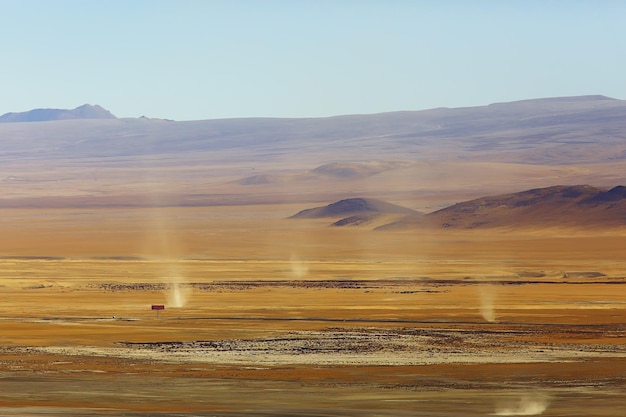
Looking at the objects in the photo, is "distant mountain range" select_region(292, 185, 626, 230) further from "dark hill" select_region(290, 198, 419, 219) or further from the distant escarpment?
"dark hill" select_region(290, 198, 419, 219)

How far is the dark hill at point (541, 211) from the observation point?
96.2 m

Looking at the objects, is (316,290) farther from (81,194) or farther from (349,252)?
(81,194)

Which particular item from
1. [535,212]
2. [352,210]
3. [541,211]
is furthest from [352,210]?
[541,211]

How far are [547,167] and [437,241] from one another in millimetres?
90477

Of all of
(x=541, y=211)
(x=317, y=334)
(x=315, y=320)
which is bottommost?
(x=541, y=211)

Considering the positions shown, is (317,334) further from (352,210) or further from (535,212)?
(352,210)

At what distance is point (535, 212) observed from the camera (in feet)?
333

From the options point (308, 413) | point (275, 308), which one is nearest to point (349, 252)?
point (275, 308)

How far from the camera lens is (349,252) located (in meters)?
80.2

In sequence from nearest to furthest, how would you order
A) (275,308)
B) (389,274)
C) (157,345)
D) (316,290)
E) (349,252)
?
(157,345) → (275,308) → (316,290) → (389,274) → (349,252)

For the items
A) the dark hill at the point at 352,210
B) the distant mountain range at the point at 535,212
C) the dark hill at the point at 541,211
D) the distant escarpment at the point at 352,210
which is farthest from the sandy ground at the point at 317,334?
Answer: the dark hill at the point at 352,210

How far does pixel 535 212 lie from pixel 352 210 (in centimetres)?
1964

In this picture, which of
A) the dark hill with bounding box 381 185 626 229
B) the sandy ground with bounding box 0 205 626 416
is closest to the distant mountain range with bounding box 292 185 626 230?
the dark hill with bounding box 381 185 626 229

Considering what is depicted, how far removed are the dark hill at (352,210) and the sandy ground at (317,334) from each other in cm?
3755
